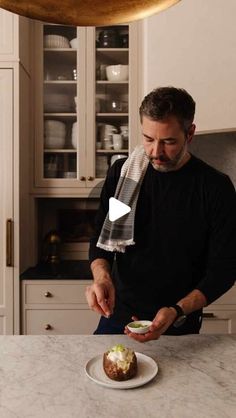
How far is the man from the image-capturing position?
1.24 m

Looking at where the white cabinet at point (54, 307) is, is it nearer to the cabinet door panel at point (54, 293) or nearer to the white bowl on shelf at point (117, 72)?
the cabinet door panel at point (54, 293)

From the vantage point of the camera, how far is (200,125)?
6.34 ft

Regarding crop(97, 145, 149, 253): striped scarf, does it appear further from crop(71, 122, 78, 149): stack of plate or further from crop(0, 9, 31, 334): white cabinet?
crop(71, 122, 78, 149): stack of plate

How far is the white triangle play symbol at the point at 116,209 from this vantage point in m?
1.39

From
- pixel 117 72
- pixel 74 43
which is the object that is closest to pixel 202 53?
pixel 117 72

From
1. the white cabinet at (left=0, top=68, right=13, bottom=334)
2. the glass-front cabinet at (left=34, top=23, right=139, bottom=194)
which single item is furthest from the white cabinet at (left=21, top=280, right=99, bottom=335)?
the glass-front cabinet at (left=34, top=23, right=139, bottom=194)

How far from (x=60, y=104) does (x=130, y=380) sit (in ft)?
6.46

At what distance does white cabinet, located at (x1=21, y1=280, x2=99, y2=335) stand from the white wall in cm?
110

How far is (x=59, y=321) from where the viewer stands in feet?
7.38

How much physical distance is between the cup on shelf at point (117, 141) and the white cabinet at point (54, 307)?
0.84 m

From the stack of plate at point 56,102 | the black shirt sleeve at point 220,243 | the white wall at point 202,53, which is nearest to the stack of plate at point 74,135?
the stack of plate at point 56,102

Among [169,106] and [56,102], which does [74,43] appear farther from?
[169,106]

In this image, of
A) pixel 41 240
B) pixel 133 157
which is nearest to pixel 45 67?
pixel 41 240

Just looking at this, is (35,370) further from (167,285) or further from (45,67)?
(45,67)
